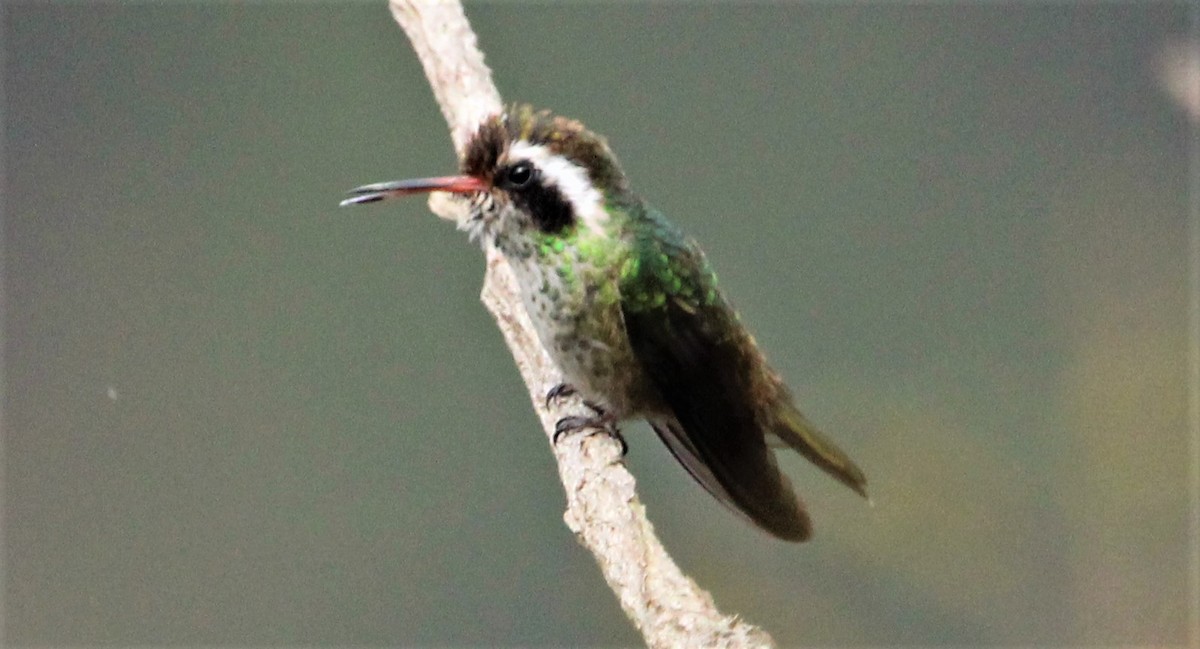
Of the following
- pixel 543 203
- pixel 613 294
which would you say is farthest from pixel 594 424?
pixel 543 203

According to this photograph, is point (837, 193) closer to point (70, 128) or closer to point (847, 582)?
point (847, 582)

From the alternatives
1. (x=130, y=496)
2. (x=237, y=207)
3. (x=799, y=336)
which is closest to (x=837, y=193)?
(x=799, y=336)

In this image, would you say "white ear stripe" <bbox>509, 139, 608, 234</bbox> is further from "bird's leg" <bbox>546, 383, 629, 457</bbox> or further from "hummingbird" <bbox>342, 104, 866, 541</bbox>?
"bird's leg" <bbox>546, 383, 629, 457</bbox>

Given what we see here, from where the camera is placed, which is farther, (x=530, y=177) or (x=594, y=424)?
(x=594, y=424)

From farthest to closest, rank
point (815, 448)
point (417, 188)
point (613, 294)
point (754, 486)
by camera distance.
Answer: point (815, 448)
point (754, 486)
point (613, 294)
point (417, 188)

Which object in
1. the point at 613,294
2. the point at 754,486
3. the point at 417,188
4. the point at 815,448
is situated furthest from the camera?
the point at 815,448

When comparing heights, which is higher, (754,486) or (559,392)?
(559,392)

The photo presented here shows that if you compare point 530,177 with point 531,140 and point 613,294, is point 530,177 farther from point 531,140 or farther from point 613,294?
point 613,294
